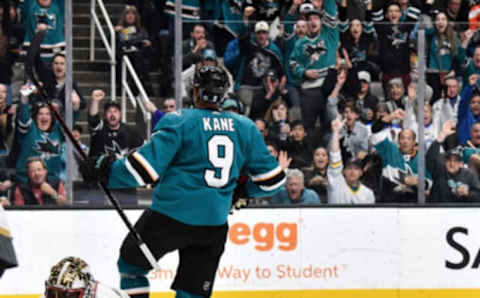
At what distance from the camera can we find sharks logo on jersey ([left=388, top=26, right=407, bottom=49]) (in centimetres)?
687

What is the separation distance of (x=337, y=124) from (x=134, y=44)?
1386 millimetres

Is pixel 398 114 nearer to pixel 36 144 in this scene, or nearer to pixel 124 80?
pixel 124 80

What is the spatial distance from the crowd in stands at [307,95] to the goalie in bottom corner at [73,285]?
2296mm

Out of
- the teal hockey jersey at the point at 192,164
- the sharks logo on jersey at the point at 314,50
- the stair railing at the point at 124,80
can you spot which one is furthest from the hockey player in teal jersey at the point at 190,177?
the sharks logo on jersey at the point at 314,50

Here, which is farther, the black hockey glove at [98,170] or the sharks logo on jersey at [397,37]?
the sharks logo on jersey at [397,37]

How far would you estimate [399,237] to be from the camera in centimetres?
673

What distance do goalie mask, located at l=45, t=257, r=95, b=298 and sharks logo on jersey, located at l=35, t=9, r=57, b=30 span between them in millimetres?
2698

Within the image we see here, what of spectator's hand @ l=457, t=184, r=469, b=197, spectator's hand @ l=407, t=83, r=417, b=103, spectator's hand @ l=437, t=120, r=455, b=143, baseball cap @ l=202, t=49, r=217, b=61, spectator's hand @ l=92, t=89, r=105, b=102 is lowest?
spectator's hand @ l=457, t=184, r=469, b=197

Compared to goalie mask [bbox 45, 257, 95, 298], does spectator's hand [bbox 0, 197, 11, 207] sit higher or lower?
lower

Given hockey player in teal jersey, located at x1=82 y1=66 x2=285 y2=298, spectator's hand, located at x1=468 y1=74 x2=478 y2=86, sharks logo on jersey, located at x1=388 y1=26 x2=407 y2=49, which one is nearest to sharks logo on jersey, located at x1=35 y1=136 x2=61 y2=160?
hockey player in teal jersey, located at x1=82 y1=66 x2=285 y2=298

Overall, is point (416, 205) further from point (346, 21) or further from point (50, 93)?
point (50, 93)

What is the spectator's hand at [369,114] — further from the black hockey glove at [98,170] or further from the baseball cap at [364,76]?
the black hockey glove at [98,170]

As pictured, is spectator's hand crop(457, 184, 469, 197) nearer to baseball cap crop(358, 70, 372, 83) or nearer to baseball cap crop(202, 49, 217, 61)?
baseball cap crop(358, 70, 372, 83)

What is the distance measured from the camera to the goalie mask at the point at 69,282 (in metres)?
4.15
